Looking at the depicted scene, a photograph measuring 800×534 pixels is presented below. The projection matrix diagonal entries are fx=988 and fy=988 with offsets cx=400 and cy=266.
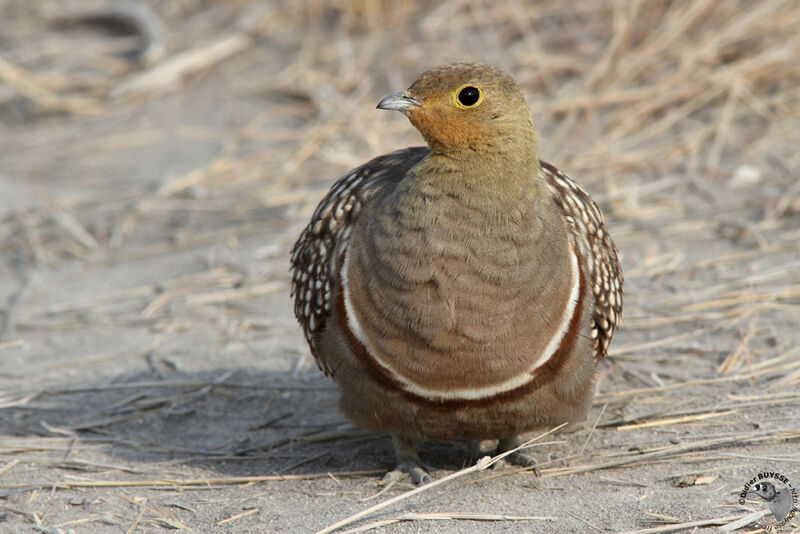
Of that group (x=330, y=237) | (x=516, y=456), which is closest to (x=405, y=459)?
(x=516, y=456)

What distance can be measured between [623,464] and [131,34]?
6.97 meters

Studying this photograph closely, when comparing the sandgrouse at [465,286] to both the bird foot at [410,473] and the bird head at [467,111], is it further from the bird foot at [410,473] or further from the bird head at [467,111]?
the bird foot at [410,473]

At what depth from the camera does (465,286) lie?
11.0ft

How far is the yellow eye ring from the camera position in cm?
345

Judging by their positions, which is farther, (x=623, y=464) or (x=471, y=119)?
(x=623, y=464)

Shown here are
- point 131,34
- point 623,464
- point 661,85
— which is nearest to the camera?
point 623,464

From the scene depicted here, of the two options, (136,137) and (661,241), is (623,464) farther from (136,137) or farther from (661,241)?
(136,137)

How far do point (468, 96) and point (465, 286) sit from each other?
26.5 inches

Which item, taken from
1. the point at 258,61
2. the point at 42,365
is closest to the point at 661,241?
the point at 42,365

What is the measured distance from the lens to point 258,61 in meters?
8.85

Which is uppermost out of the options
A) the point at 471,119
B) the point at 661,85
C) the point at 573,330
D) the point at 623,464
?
the point at 661,85

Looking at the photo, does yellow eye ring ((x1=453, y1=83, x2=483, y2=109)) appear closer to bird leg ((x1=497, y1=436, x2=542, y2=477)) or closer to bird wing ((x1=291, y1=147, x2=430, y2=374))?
bird wing ((x1=291, y1=147, x2=430, y2=374))

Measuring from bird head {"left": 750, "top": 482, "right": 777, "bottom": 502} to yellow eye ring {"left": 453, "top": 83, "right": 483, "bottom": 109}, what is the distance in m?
1.64

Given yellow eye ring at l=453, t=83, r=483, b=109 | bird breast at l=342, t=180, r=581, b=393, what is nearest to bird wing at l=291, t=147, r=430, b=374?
bird breast at l=342, t=180, r=581, b=393
